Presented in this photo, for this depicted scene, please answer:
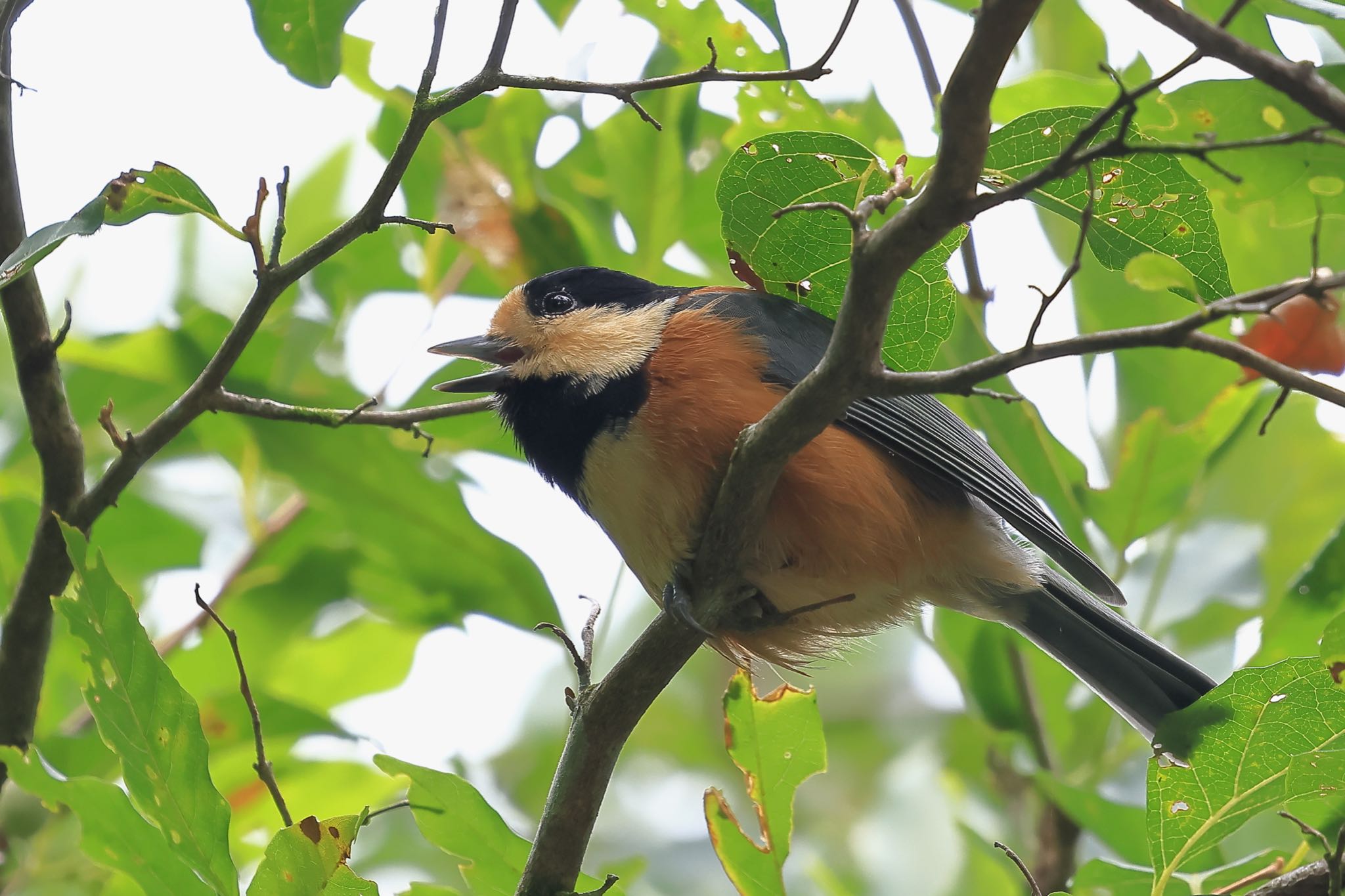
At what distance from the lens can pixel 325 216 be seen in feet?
14.5

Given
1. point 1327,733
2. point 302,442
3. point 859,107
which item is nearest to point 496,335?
point 302,442

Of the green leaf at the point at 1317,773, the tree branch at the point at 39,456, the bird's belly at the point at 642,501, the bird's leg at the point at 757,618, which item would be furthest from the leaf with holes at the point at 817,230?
the tree branch at the point at 39,456

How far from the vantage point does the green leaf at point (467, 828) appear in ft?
7.40

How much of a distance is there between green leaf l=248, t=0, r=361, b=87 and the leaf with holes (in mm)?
915

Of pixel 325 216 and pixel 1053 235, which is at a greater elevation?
pixel 325 216

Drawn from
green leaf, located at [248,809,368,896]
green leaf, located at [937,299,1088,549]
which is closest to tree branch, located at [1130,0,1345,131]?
green leaf, located at [248,809,368,896]

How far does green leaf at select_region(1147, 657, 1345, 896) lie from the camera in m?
2.16

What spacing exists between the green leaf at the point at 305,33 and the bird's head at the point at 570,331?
0.78 meters

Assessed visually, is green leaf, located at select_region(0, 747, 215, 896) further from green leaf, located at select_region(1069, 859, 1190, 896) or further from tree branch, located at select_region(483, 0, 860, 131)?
green leaf, located at select_region(1069, 859, 1190, 896)

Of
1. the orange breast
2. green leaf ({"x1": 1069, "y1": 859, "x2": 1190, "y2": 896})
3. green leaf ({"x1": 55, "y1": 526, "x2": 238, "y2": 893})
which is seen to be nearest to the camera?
green leaf ({"x1": 55, "y1": 526, "x2": 238, "y2": 893})

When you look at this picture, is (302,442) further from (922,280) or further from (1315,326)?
(1315,326)

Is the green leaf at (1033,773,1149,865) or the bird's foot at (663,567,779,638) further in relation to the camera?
the green leaf at (1033,773,1149,865)

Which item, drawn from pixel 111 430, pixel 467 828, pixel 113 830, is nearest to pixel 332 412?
pixel 111 430

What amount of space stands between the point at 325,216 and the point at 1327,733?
3494 mm
